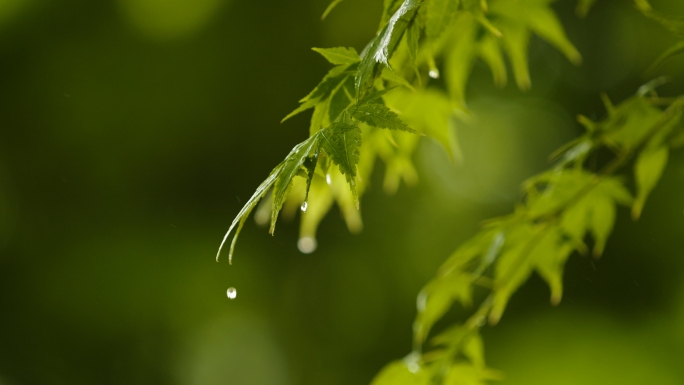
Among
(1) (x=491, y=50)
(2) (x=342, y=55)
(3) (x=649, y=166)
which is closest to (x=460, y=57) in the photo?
(1) (x=491, y=50)

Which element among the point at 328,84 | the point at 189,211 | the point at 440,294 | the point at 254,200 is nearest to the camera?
the point at 254,200

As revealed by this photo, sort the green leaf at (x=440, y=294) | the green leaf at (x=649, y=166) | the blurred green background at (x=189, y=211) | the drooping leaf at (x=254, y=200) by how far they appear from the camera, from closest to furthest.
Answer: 1. the drooping leaf at (x=254, y=200)
2. the green leaf at (x=649, y=166)
3. the green leaf at (x=440, y=294)
4. the blurred green background at (x=189, y=211)

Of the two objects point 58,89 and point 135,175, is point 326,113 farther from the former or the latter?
point 58,89

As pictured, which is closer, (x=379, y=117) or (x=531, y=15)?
(x=379, y=117)

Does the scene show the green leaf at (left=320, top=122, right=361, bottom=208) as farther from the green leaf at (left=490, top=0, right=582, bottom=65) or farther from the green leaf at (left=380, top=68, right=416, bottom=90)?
the green leaf at (left=490, top=0, right=582, bottom=65)

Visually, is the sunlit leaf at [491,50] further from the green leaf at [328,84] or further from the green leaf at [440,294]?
the green leaf at [328,84]

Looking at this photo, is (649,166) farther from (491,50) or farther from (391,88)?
(391,88)

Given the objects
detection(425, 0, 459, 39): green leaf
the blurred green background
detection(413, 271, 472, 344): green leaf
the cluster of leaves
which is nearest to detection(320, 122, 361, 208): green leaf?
the cluster of leaves

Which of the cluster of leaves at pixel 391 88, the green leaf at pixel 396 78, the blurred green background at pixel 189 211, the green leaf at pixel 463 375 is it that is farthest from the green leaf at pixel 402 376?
the blurred green background at pixel 189 211
